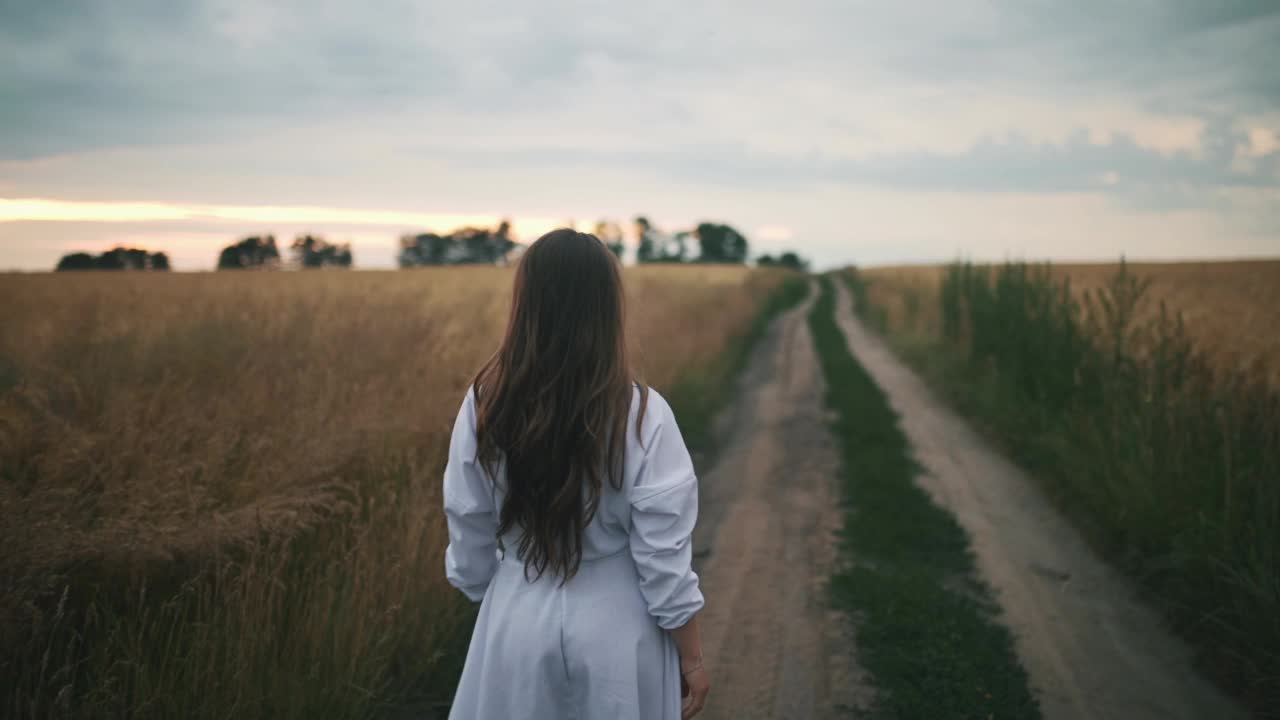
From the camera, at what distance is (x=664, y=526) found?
1694 mm

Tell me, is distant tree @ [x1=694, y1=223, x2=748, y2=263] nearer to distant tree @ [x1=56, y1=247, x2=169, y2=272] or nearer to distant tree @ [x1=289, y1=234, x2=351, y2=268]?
distant tree @ [x1=289, y1=234, x2=351, y2=268]

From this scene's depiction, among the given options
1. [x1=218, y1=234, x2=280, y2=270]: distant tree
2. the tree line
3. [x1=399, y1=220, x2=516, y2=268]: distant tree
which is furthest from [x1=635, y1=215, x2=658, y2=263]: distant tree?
[x1=218, y1=234, x2=280, y2=270]: distant tree

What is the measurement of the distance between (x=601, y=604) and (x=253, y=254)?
22055 mm

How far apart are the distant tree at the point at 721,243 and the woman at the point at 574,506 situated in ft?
280

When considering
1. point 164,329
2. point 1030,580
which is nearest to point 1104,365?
point 1030,580

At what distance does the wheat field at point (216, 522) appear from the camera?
2504 mm

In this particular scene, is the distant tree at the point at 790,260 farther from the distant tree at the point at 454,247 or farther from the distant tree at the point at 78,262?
the distant tree at the point at 78,262

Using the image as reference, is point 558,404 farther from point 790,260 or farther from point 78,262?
point 790,260

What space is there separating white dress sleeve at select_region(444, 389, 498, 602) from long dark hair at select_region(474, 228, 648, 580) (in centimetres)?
4

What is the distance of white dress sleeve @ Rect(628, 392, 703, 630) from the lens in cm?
168

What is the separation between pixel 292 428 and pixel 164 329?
8.38 ft

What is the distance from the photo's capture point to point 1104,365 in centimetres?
733

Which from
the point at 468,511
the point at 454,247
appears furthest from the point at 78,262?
the point at 454,247

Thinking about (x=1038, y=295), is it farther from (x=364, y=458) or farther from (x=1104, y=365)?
(x=364, y=458)
